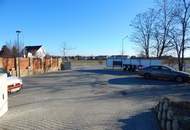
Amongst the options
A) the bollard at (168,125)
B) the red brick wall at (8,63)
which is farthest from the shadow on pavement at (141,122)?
the red brick wall at (8,63)

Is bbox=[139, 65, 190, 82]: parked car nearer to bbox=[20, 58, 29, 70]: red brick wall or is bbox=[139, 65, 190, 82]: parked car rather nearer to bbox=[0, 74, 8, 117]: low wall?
bbox=[20, 58, 29, 70]: red brick wall

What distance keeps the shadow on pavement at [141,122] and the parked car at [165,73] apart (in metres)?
17.4

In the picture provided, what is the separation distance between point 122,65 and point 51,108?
41.3m

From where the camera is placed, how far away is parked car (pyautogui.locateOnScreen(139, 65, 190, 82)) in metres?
28.1

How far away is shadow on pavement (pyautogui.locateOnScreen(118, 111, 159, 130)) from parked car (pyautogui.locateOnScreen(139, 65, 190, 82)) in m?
17.4

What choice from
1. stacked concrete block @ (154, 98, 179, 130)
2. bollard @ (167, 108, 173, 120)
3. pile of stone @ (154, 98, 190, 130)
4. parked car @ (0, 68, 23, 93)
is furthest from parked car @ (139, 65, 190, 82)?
bollard @ (167, 108, 173, 120)

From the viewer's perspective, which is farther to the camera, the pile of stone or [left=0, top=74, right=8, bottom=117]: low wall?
[left=0, top=74, right=8, bottom=117]: low wall

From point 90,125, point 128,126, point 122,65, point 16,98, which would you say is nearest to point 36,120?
point 90,125

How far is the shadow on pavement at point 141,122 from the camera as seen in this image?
9.39m

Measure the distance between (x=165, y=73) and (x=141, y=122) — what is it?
19.7 meters

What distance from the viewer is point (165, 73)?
29.2 meters

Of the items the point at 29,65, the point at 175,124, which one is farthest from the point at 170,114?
the point at 29,65

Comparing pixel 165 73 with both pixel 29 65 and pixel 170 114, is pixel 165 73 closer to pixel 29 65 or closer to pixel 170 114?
pixel 29 65

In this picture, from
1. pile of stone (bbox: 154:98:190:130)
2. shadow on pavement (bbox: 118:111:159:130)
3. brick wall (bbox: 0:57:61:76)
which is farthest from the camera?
brick wall (bbox: 0:57:61:76)
